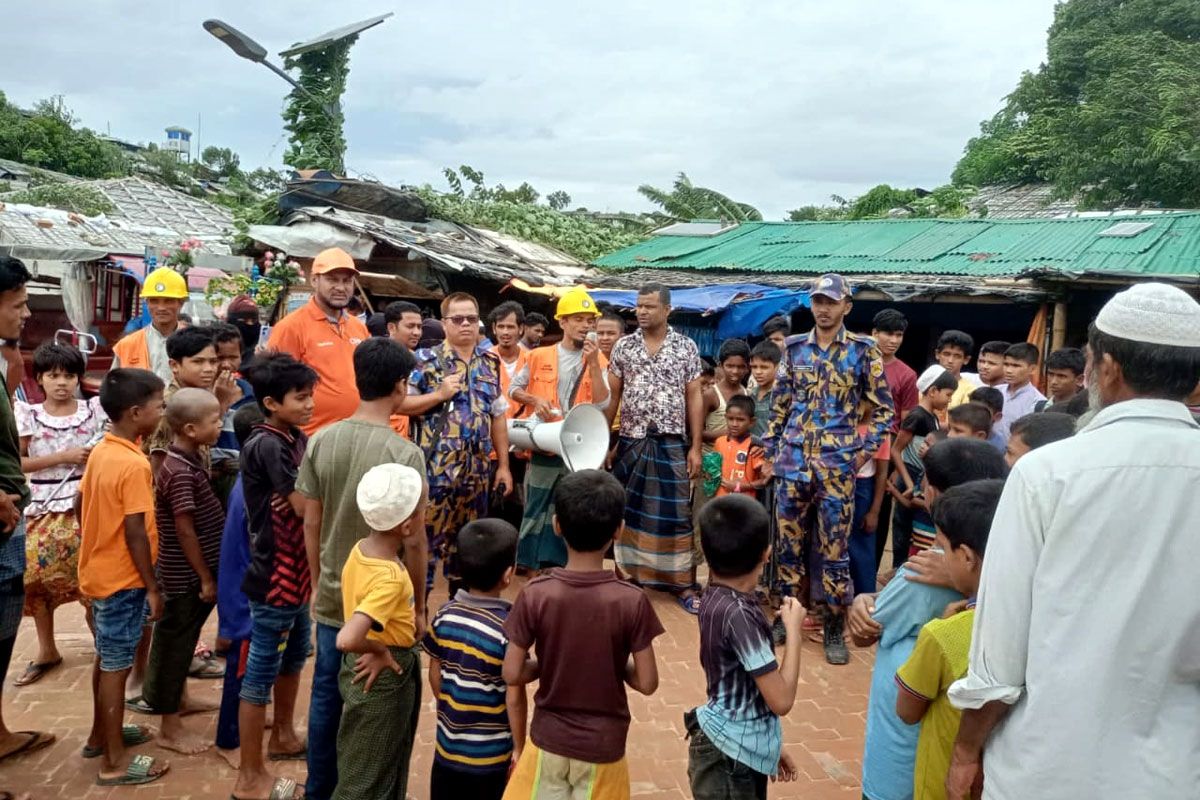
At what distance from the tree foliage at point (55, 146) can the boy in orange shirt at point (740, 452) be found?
97.9 ft

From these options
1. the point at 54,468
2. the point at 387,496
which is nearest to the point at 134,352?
the point at 54,468

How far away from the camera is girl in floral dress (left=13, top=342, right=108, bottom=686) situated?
3.80 meters

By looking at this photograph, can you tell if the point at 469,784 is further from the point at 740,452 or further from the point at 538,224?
the point at 538,224

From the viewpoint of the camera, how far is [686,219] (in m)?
20.5

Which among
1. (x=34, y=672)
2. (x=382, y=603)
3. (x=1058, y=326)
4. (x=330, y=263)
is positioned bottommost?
(x=34, y=672)

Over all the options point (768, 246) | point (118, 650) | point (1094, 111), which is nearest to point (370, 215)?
point (768, 246)

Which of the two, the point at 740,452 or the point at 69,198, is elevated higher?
the point at 69,198

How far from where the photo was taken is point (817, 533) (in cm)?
491

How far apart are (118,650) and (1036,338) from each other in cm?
945

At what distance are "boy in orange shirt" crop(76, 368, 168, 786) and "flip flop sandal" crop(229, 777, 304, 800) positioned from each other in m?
0.55

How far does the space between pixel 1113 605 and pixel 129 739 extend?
3715 millimetres

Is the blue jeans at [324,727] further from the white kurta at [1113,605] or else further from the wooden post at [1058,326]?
the wooden post at [1058,326]

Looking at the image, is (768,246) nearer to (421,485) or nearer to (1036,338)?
(1036,338)

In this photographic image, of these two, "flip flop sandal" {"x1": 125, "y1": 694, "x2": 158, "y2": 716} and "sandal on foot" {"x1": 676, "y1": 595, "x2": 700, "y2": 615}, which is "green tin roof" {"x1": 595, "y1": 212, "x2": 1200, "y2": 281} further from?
"flip flop sandal" {"x1": 125, "y1": 694, "x2": 158, "y2": 716}
